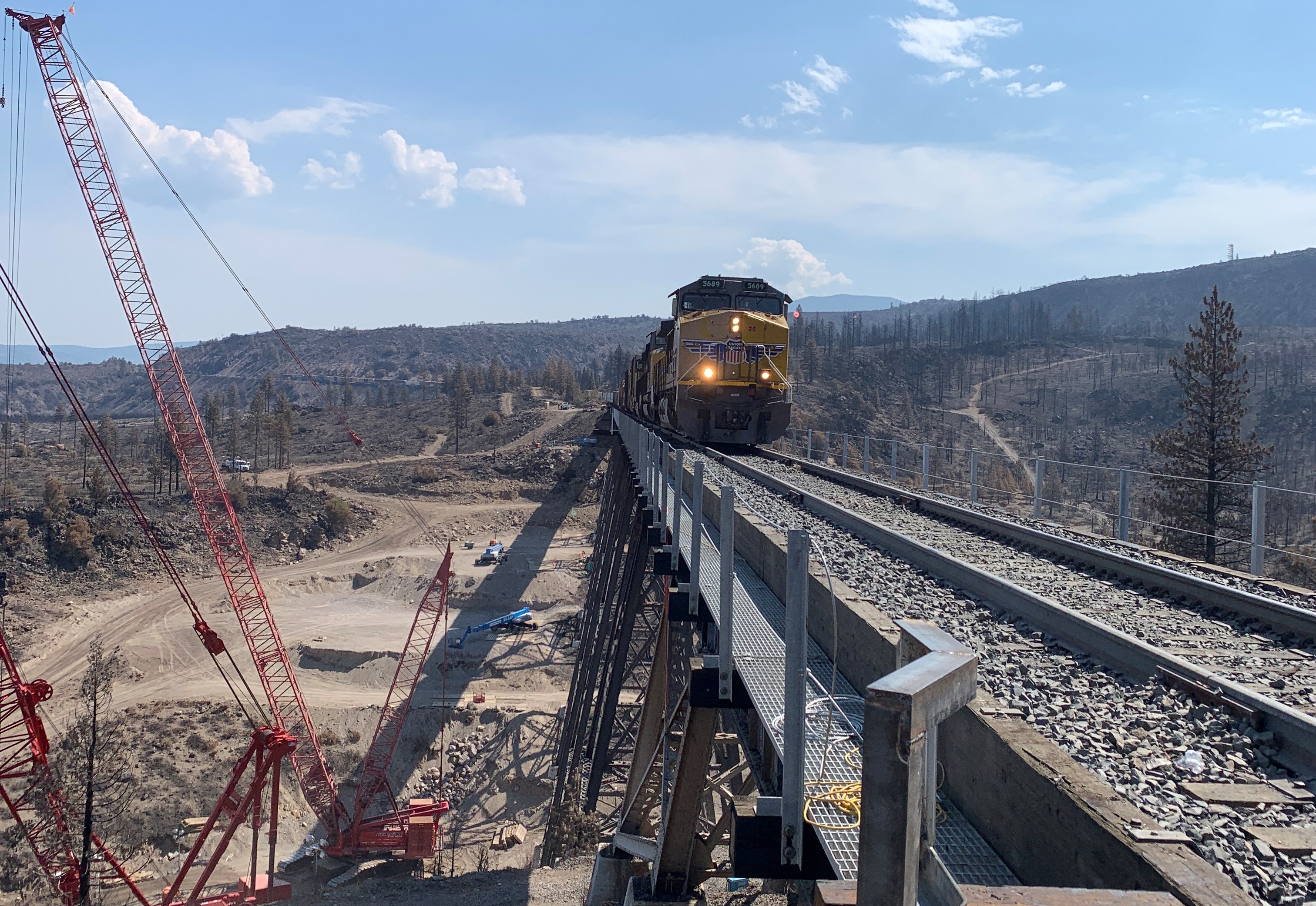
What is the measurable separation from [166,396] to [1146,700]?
118 feet

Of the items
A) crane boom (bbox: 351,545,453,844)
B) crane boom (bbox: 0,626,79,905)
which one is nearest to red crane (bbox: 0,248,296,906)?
crane boom (bbox: 0,626,79,905)

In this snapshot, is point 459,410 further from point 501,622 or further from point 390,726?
point 390,726

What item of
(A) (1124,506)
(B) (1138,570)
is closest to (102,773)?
(A) (1124,506)

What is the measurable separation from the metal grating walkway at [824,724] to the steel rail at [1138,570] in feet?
11.4

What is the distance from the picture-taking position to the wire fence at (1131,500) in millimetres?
10023

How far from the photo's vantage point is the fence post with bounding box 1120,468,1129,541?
9.74 metres

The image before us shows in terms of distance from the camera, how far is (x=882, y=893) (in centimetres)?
201

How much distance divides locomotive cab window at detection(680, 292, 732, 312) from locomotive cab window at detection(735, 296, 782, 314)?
324 millimetres

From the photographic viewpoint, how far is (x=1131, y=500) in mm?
38656

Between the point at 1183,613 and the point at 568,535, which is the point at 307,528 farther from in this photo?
the point at 1183,613

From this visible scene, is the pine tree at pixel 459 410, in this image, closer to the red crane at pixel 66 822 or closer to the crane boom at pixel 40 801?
the red crane at pixel 66 822

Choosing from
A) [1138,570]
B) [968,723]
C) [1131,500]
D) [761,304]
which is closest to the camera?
[968,723]

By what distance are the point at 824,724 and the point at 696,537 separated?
6.62 feet

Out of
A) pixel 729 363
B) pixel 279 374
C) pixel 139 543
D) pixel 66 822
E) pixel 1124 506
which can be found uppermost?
pixel 279 374
